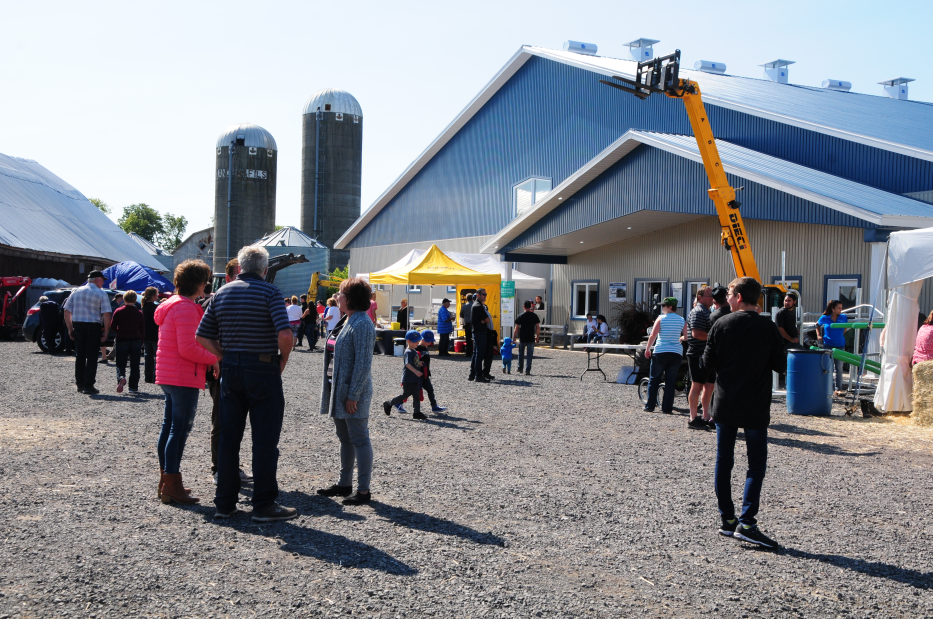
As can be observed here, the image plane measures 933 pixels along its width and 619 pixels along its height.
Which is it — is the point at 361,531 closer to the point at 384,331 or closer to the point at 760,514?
the point at 760,514

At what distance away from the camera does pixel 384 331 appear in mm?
23016

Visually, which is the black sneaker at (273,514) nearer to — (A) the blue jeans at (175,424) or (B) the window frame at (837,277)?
(A) the blue jeans at (175,424)

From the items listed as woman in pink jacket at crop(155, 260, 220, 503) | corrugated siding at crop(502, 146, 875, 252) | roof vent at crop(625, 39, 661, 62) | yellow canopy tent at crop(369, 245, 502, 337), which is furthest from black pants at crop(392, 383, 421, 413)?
roof vent at crop(625, 39, 661, 62)

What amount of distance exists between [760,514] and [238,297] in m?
4.03

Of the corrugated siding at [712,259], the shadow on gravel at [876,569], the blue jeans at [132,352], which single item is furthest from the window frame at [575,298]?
the shadow on gravel at [876,569]

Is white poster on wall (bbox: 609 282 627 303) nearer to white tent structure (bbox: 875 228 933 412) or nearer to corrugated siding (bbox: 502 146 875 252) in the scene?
corrugated siding (bbox: 502 146 875 252)

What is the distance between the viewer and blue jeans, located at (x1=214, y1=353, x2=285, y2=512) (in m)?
5.37

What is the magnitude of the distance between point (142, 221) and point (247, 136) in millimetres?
67102

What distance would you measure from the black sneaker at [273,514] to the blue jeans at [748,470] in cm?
288

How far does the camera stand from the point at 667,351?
1129 centimetres

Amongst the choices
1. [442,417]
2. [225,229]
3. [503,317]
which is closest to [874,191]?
[503,317]

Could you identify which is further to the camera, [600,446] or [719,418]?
[600,446]

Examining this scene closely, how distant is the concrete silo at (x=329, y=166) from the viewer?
56.2 meters

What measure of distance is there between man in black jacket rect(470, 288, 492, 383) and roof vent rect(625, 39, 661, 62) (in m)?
23.8
